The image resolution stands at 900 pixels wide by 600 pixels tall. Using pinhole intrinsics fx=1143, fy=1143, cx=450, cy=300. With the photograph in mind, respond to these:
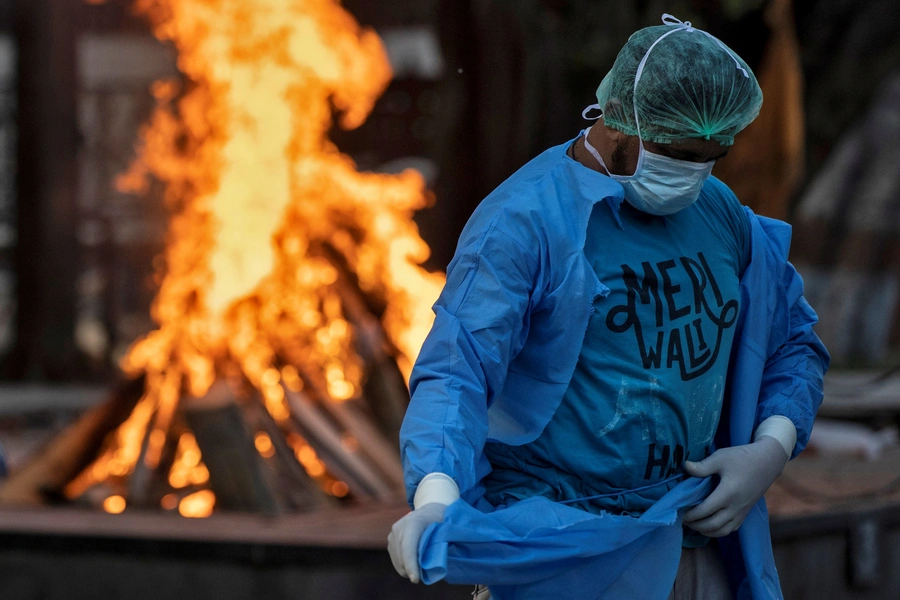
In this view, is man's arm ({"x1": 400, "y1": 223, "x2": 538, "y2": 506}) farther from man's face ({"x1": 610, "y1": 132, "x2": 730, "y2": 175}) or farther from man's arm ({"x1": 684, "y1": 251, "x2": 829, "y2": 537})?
man's arm ({"x1": 684, "y1": 251, "x2": 829, "y2": 537})

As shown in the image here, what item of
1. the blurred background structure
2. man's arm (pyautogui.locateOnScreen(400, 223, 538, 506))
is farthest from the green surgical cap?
the blurred background structure

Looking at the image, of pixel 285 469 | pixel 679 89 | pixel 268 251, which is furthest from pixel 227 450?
pixel 679 89

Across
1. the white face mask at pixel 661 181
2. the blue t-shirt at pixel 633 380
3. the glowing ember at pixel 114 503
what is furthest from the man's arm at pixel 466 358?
the glowing ember at pixel 114 503

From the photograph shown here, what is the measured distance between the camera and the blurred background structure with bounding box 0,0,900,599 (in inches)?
138

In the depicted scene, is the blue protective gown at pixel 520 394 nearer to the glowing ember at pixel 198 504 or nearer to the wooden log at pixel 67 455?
the glowing ember at pixel 198 504

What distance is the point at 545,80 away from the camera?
→ 5504 millimetres

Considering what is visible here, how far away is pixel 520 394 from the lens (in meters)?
1.78

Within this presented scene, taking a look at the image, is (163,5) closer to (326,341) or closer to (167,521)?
(326,341)

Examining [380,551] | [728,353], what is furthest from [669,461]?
[380,551]

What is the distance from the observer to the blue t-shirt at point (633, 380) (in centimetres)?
176

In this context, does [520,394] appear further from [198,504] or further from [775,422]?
[198,504]

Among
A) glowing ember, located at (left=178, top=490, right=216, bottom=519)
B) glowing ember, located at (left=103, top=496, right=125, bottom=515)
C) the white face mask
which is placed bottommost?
glowing ember, located at (left=103, top=496, right=125, bottom=515)

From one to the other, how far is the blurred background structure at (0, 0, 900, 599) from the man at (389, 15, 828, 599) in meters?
1.53

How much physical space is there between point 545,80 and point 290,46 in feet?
4.02
